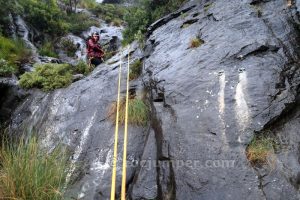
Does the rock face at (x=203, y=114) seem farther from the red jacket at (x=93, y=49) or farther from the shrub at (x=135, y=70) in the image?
the red jacket at (x=93, y=49)

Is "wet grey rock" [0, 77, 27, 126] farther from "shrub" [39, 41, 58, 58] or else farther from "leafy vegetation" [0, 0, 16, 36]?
"shrub" [39, 41, 58, 58]

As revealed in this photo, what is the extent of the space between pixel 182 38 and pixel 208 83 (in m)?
2.73

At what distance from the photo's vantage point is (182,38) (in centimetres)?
846

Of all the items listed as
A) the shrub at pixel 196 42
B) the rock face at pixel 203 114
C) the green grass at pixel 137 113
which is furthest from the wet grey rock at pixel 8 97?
the shrub at pixel 196 42

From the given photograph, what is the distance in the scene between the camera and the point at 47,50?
15.1m

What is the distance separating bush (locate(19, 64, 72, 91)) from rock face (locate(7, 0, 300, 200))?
0.59m

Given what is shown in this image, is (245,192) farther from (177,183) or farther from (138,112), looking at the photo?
(138,112)

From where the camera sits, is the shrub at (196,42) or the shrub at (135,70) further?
the shrub at (135,70)

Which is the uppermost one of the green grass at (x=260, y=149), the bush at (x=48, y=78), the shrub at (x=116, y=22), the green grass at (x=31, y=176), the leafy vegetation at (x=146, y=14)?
the shrub at (x=116, y=22)

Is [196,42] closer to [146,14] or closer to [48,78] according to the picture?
[48,78]

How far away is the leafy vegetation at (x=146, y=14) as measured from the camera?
1163 centimetres

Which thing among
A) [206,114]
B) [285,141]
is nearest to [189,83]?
[206,114]

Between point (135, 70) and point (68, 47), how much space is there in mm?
9476

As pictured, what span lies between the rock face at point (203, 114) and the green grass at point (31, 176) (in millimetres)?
1163
